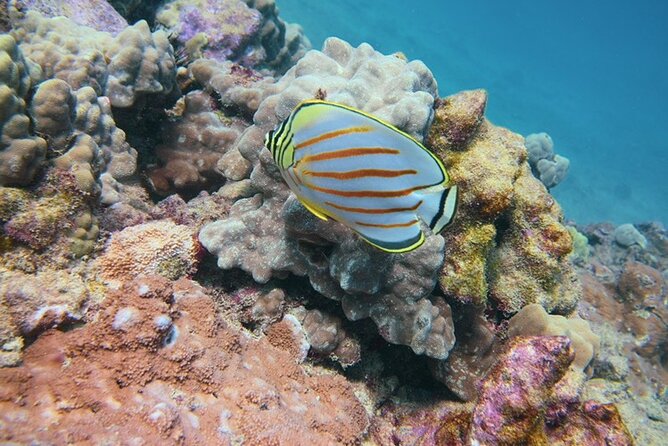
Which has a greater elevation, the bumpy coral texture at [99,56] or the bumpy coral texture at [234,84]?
the bumpy coral texture at [234,84]

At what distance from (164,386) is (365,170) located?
1.79m

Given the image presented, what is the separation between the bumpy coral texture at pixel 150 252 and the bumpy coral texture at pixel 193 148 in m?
1.23

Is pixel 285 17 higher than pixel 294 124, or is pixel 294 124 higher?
pixel 285 17

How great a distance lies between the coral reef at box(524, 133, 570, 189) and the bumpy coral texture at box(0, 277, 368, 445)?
9592mm

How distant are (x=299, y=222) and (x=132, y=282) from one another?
1228mm

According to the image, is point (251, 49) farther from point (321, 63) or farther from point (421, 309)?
point (421, 309)

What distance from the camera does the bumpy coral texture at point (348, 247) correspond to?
10.4ft

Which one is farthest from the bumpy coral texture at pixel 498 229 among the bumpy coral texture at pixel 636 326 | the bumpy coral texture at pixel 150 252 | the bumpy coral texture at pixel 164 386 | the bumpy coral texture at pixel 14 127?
the bumpy coral texture at pixel 14 127

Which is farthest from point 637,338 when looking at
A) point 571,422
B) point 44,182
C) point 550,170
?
point 44,182

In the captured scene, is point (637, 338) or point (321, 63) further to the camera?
point (637, 338)

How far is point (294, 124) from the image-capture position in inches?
78.7

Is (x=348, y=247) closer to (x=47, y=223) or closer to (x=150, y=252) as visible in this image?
(x=150, y=252)

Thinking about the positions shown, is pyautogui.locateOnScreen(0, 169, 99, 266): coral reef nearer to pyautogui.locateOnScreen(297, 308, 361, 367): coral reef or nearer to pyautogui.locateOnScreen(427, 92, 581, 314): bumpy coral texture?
pyautogui.locateOnScreen(297, 308, 361, 367): coral reef

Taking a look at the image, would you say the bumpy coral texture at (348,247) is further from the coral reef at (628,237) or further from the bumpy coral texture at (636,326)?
the coral reef at (628,237)
